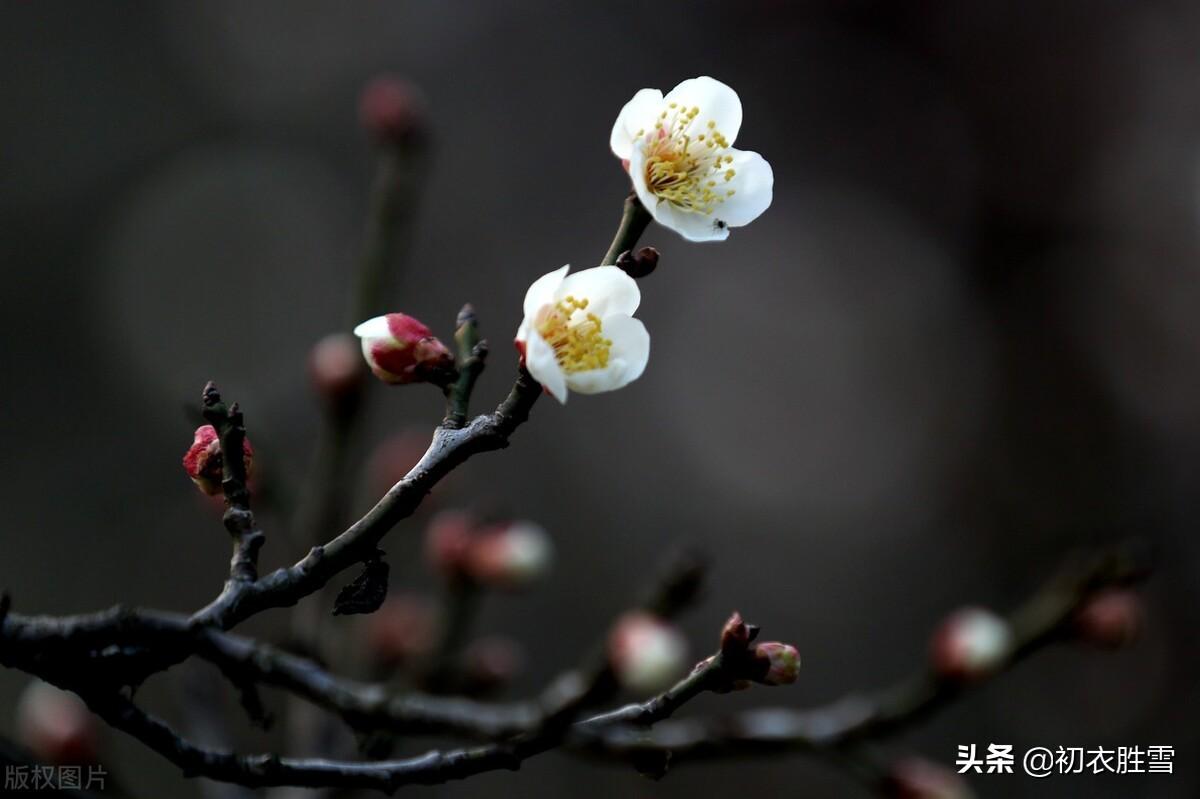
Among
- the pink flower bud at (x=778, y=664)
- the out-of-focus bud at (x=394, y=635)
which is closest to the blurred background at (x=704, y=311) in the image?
the out-of-focus bud at (x=394, y=635)

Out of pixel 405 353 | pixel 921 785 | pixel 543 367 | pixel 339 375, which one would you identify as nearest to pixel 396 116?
pixel 339 375

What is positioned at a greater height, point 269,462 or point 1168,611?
point 1168,611

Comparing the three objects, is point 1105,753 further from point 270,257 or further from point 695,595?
point 270,257

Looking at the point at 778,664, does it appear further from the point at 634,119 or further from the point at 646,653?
the point at 634,119

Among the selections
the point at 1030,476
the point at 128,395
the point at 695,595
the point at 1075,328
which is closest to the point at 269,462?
the point at 695,595

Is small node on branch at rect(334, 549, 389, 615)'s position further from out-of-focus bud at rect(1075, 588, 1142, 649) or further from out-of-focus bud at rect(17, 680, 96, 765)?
out-of-focus bud at rect(1075, 588, 1142, 649)

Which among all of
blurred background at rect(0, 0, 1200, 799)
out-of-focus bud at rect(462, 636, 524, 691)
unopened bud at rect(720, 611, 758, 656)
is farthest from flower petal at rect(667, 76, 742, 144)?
blurred background at rect(0, 0, 1200, 799)
